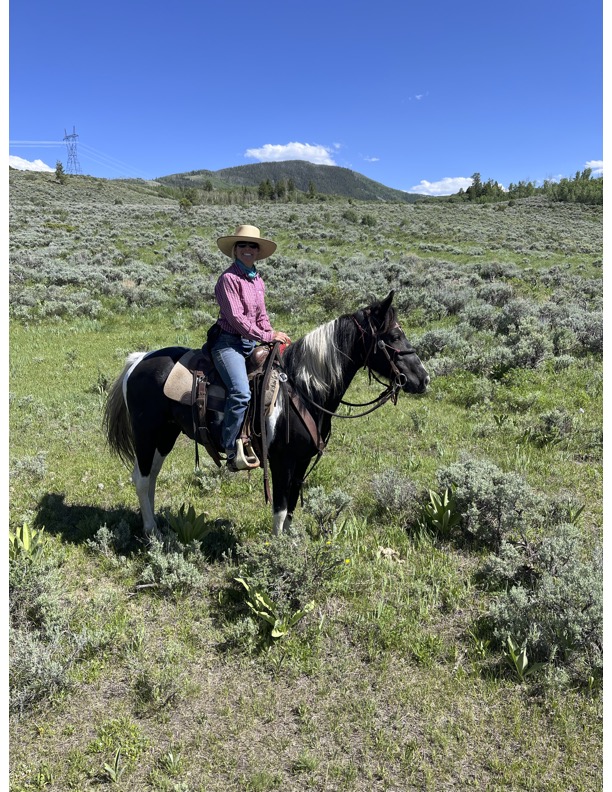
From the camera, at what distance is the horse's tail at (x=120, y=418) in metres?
5.11

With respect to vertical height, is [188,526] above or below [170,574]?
above

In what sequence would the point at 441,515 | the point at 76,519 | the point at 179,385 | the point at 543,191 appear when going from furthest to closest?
the point at 543,191, the point at 76,519, the point at 441,515, the point at 179,385

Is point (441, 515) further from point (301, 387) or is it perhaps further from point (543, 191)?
point (543, 191)

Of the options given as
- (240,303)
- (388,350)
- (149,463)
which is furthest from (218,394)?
(388,350)

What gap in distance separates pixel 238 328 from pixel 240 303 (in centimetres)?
25

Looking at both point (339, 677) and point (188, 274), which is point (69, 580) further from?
point (188, 274)

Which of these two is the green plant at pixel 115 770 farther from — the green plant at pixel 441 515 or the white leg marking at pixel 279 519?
the green plant at pixel 441 515

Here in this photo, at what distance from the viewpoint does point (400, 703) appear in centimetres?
322

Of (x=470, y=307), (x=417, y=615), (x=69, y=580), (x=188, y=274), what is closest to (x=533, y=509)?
(x=417, y=615)

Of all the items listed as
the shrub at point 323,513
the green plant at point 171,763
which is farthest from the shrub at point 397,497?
the green plant at point 171,763

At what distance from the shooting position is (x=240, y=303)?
421cm

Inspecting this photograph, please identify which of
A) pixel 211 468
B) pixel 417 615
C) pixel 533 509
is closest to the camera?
pixel 417 615

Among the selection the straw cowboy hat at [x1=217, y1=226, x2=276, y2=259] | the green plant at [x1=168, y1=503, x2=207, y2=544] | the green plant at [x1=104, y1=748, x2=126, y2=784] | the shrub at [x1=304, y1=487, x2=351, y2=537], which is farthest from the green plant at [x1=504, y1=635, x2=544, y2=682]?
the straw cowboy hat at [x1=217, y1=226, x2=276, y2=259]

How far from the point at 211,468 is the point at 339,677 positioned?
12.7 ft
